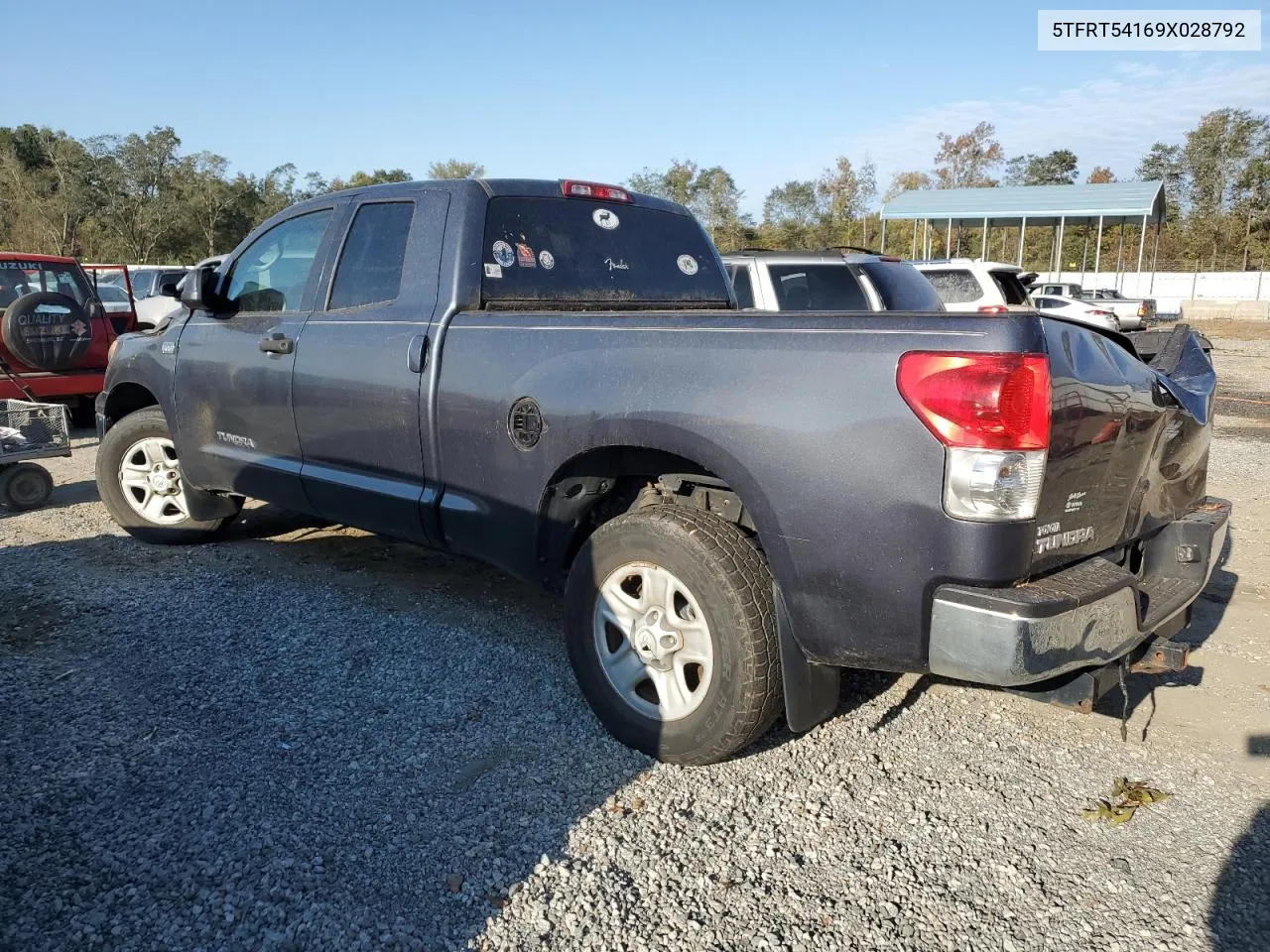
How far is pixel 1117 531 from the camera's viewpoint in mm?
3035

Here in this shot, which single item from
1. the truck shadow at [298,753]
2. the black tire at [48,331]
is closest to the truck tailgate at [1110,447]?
the truck shadow at [298,753]

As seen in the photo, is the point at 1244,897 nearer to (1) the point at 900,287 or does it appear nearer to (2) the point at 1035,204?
(1) the point at 900,287

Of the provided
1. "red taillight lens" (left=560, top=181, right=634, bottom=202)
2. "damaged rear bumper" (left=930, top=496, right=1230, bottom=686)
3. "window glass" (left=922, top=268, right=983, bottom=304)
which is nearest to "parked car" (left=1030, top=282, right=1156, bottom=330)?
"window glass" (left=922, top=268, right=983, bottom=304)

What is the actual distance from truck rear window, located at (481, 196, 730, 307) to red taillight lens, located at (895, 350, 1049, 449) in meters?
2.12

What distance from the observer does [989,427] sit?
98.4 inches

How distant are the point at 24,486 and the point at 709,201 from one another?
3916 centimetres

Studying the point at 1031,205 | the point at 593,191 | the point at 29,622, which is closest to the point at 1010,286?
the point at 593,191

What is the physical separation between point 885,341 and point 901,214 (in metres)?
35.9

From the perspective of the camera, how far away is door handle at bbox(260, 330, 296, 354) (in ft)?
15.2

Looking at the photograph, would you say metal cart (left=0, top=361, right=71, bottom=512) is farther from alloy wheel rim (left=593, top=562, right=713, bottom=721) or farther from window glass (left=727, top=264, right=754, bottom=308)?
window glass (left=727, top=264, right=754, bottom=308)

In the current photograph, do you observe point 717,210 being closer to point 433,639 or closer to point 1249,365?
point 1249,365

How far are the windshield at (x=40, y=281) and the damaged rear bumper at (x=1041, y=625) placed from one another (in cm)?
996

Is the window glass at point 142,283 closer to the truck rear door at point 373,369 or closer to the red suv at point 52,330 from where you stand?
the red suv at point 52,330

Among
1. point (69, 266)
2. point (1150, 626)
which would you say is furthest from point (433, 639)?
point (69, 266)
